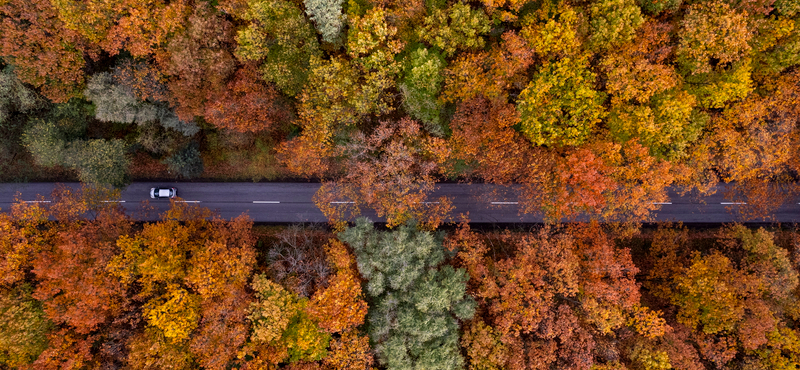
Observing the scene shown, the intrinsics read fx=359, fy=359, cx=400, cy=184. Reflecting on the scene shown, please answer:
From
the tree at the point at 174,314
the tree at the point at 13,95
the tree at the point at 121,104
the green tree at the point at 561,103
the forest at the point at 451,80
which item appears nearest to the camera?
the forest at the point at 451,80

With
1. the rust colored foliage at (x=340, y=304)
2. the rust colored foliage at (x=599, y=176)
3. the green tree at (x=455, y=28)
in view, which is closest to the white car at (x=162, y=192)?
the rust colored foliage at (x=340, y=304)

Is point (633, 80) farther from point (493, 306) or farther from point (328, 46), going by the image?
point (328, 46)

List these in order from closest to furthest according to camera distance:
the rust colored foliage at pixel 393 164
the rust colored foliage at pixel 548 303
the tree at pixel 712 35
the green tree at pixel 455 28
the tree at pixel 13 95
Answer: the tree at pixel 712 35
the green tree at pixel 455 28
the rust colored foliage at pixel 393 164
the rust colored foliage at pixel 548 303
the tree at pixel 13 95

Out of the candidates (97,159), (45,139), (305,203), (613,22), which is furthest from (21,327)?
(613,22)

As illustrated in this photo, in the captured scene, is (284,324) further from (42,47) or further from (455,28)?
(42,47)

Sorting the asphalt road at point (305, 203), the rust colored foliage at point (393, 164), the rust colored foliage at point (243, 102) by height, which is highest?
the rust colored foliage at point (243, 102)

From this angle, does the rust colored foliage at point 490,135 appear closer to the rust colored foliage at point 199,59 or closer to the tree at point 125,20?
the rust colored foliage at point 199,59

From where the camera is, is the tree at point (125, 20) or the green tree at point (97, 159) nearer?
the tree at point (125, 20)

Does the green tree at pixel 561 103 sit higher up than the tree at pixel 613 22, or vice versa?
the tree at pixel 613 22
